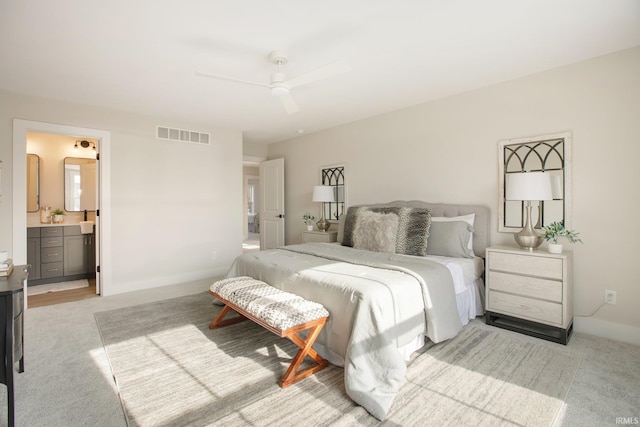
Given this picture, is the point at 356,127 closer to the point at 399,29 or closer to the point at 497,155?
the point at 497,155

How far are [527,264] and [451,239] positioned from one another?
2.27 feet

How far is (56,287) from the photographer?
14.6 feet

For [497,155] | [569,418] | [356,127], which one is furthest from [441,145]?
→ [569,418]

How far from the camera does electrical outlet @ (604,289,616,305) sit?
2.69m

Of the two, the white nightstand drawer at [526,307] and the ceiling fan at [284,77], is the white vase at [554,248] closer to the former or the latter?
the white nightstand drawer at [526,307]

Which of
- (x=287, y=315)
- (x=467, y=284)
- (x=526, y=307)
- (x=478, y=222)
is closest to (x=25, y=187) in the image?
(x=287, y=315)

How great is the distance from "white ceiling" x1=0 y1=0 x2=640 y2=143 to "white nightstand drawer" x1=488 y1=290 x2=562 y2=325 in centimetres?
211

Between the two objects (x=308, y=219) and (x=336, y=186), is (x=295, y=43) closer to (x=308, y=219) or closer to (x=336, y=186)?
(x=336, y=186)

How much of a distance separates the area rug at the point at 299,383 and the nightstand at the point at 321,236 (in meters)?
2.02

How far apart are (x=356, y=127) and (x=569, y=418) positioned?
3954 mm

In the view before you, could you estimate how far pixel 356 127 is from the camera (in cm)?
472

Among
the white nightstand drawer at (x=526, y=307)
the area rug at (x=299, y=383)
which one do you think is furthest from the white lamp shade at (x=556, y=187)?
the area rug at (x=299, y=383)

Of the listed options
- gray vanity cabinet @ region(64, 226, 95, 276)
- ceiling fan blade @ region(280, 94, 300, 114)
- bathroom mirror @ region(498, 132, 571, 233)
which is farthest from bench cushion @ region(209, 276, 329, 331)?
gray vanity cabinet @ region(64, 226, 95, 276)

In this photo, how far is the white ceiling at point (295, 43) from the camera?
2.02 meters
